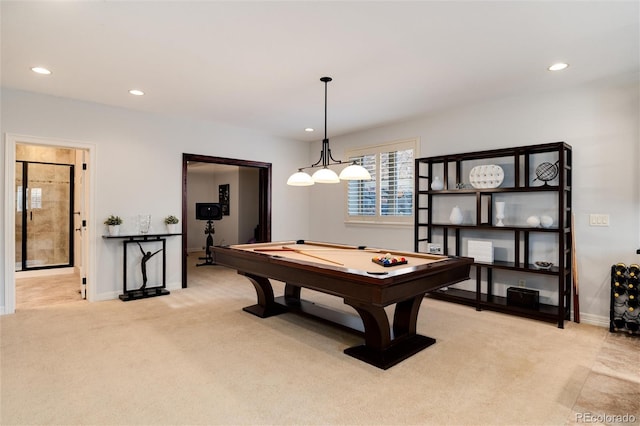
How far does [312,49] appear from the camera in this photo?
9.86 ft

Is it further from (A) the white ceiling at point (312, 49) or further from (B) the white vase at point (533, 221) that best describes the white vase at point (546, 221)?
(A) the white ceiling at point (312, 49)

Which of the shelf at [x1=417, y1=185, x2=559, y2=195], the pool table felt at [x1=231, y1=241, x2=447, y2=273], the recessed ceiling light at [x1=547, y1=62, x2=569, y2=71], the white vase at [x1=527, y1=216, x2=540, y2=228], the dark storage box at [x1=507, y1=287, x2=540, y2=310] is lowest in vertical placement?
the dark storage box at [x1=507, y1=287, x2=540, y2=310]

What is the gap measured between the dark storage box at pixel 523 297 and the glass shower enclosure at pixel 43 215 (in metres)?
7.07

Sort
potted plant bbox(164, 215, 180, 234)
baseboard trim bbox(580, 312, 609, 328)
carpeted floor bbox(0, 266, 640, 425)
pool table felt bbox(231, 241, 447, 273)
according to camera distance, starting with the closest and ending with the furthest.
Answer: carpeted floor bbox(0, 266, 640, 425), pool table felt bbox(231, 241, 447, 273), baseboard trim bbox(580, 312, 609, 328), potted plant bbox(164, 215, 180, 234)

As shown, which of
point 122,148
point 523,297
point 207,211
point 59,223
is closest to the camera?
point 523,297

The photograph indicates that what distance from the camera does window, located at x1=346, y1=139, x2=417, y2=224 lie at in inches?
211

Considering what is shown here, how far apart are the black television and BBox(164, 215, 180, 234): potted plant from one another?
279 cm

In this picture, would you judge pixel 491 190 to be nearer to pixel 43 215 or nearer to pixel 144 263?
pixel 144 263

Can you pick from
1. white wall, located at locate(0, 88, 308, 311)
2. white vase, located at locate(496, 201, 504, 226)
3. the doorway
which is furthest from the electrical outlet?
the doorway

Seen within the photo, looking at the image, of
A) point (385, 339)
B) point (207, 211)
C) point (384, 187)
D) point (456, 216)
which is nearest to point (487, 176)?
point (456, 216)

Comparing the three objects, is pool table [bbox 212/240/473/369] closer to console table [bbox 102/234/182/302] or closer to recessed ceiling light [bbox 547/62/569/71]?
console table [bbox 102/234/182/302]

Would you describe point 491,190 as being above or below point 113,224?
above

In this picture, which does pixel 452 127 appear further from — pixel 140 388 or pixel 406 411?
pixel 140 388

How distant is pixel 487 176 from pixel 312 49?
8.46 ft
